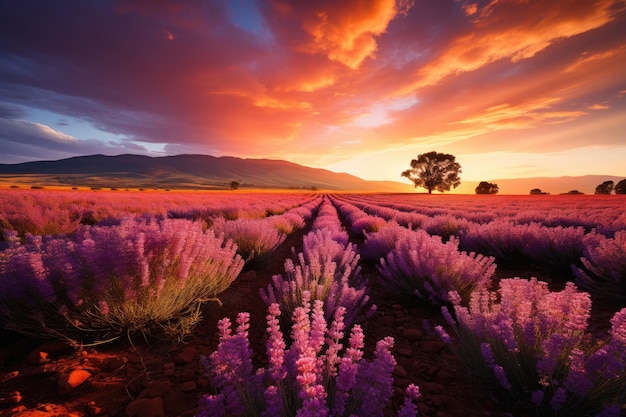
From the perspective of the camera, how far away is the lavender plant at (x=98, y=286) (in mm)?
1958

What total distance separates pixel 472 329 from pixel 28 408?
2.59 metres

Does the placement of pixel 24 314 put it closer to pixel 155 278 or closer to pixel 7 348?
pixel 7 348

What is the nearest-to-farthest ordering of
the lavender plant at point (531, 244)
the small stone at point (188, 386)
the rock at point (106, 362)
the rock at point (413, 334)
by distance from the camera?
the small stone at point (188, 386) < the rock at point (106, 362) < the rock at point (413, 334) < the lavender plant at point (531, 244)

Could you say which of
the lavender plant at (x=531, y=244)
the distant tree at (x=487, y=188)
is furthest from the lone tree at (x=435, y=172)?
the lavender plant at (x=531, y=244)

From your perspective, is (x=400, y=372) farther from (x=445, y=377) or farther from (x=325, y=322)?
(x=325, y=322)

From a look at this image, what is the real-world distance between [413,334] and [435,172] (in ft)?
191

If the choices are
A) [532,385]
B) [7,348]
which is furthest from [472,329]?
[7,348]

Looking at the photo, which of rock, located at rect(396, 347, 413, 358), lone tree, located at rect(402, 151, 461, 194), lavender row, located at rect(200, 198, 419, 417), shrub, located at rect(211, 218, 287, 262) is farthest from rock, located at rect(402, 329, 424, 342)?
lone tree, located at rect(402, 151, 461, 194)

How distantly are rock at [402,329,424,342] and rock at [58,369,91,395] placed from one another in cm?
236

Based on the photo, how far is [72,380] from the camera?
5.37ft

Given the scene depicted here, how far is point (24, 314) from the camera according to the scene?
6.48 feet

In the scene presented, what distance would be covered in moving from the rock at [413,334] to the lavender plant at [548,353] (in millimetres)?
491

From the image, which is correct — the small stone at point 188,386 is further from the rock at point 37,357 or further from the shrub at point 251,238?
the shrub at point 251,238

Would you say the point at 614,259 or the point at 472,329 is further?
the point at 614,259
